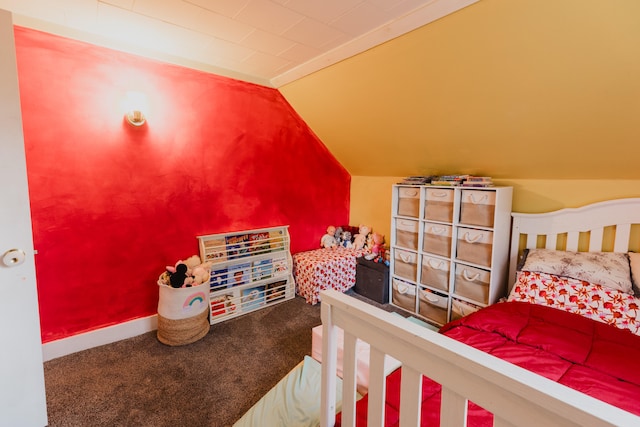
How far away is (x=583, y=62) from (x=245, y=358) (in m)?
2.67

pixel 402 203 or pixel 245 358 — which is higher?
pixel 402 203

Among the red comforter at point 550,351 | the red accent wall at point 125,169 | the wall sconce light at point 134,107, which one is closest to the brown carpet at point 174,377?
the red accent wall at point 125,169

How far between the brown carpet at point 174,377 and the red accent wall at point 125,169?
14.0 inches

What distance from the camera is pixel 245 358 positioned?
2195 mm

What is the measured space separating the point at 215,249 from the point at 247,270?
37 cm

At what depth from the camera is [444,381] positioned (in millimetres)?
667

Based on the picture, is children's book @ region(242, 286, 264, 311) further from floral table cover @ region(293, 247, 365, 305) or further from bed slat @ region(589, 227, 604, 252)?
bed slat @ region(589, 227, 604, 252)

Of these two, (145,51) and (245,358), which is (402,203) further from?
(145,51)

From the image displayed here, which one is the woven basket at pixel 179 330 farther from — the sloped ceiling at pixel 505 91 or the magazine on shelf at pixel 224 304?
the sloped ceiling at pixel 505 91

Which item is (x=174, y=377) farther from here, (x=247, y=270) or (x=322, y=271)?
(x=322, y=271)

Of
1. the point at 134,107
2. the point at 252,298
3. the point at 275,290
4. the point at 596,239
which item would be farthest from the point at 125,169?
the point at 596,239

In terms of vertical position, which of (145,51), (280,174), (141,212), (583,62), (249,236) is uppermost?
(145,51)

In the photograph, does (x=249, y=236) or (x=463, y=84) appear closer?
(x=463, y=84)

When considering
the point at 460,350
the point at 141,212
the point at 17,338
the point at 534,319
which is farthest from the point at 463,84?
the point at 17,338
